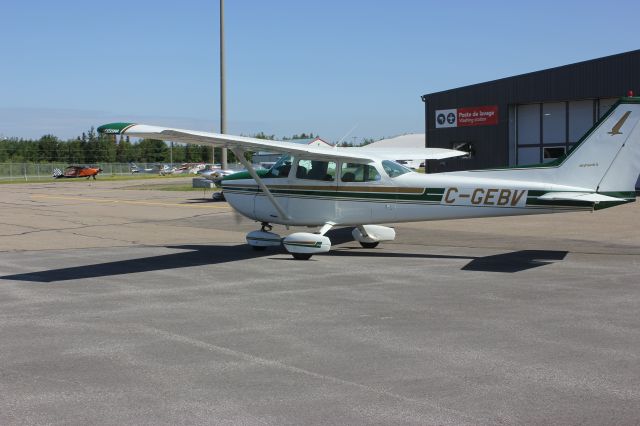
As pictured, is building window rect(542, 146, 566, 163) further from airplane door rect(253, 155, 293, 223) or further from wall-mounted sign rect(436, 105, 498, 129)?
airplane door rect(253, 155, 293, 223)

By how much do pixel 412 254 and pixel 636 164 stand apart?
4311 millimetres

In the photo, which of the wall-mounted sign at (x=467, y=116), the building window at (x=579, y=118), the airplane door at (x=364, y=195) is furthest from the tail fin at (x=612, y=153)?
the wall-mounted sign at (x=467, y=116)

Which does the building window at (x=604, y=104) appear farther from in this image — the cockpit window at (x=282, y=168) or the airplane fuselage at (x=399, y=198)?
the cockpit window at (x=282, y=168)

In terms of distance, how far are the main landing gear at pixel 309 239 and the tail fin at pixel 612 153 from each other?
4.38 m

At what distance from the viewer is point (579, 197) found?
433 inches

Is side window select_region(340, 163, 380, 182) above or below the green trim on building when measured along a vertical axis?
below

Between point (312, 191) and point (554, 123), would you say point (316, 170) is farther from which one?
point (554, 123)

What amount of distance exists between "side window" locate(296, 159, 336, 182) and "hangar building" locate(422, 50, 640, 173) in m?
20.3

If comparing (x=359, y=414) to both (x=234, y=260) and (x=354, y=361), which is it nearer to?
(x=354, y=361)

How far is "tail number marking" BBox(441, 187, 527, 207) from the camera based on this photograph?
11680 millimetres

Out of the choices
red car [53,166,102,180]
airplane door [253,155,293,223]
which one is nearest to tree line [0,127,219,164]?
red car [53,166,102,180]

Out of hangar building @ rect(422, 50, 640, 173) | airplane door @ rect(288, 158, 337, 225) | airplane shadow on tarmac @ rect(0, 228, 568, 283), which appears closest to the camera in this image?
airplane shadow on tarmac @ rect(0, 228, 568, 283)

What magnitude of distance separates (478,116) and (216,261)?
26.1m

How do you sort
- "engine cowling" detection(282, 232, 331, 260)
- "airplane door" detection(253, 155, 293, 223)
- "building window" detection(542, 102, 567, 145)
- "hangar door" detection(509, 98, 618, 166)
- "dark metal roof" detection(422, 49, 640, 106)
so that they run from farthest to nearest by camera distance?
"building window" detection(542, 102, 567, 145) < "hangar door" detection(509, 98, 618, 166) < "dark metal roof" detection(422, 49, 640, 106) < "airplane door" detection(253, 155, 293, 223) < "engine cowling" detection(282, 232, 331, 260)
